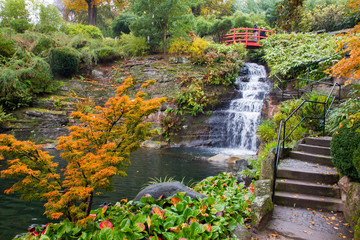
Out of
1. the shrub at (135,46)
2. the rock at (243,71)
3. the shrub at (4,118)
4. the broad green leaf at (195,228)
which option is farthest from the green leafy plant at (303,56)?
the shrub at (4,118)

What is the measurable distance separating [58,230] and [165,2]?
16.5 meters

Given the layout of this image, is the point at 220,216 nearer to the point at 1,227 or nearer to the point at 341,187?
the point at 341,187

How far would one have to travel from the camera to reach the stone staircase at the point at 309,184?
12.5 feet

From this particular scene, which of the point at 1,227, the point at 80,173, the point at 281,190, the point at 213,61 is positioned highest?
the point at 213,61

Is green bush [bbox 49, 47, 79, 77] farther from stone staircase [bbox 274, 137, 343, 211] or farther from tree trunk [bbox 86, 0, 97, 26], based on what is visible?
stone staircase [bbox 274, 137, 343, 211]

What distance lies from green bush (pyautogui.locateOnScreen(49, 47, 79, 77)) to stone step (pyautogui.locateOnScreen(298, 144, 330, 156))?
52.6 ft

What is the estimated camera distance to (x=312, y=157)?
4.95 meters

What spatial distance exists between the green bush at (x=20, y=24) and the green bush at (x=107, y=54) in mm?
5151

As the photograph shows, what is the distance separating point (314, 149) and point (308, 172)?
125 centimetres

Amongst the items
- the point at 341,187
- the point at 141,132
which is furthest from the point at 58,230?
the point at 341,187

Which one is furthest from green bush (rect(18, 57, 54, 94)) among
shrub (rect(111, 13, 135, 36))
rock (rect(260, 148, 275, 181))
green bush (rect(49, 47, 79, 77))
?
rock (rect(260, 148, 275, 181))

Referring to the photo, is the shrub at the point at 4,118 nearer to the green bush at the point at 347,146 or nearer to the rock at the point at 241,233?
the rock at the point at 241,233

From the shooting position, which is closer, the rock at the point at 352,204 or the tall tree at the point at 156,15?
the rock at the point at 352,204

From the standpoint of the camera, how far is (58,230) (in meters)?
2.70
